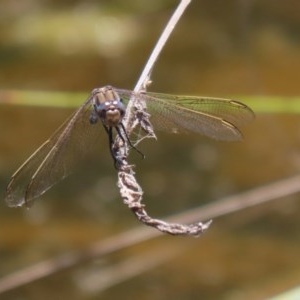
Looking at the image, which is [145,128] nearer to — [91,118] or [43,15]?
[91,118]

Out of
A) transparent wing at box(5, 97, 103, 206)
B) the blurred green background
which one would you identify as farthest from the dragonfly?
the blurred green background

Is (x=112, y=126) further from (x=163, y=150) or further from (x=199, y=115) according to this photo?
(x=163, y=150)

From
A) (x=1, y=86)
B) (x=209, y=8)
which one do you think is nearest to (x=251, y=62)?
(x=209, y=8)

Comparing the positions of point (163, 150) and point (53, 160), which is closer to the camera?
point (53, 160)

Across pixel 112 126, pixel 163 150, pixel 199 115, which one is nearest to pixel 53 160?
pixel 112 126

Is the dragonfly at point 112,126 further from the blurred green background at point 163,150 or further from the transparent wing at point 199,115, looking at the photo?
the blurred green background at point 163,150
